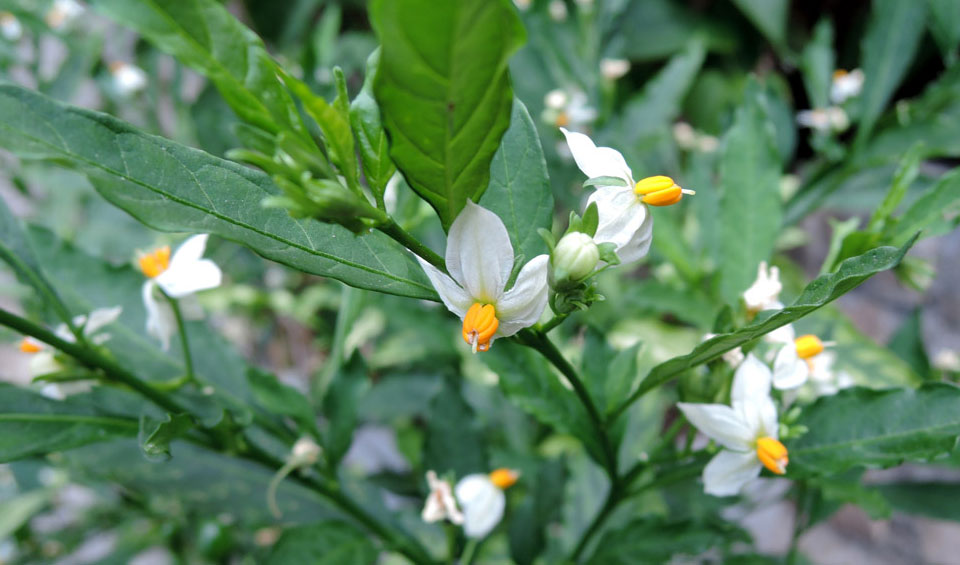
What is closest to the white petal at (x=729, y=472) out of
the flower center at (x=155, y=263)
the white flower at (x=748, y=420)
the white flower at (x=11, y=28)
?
the white flower at (x=748, y=420)

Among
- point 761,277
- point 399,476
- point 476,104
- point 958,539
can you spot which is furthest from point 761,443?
point 958,539

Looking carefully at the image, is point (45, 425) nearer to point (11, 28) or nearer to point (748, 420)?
point (748, 420)

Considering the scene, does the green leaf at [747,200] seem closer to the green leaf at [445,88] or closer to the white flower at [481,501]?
the white flower at [481,501]

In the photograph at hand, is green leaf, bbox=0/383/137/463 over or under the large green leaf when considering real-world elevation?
under

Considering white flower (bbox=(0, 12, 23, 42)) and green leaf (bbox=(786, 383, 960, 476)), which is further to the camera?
white flower (bbox=(0, 12, 23, 42))

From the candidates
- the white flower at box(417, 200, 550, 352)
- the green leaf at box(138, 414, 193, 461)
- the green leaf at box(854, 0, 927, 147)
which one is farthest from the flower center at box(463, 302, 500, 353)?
the green leaf at box(854, 0, 927, 147)

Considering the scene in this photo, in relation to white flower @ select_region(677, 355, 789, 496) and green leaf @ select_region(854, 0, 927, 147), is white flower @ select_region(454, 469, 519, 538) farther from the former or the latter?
green leaf @ select_region(854, 0, 927, 147)
